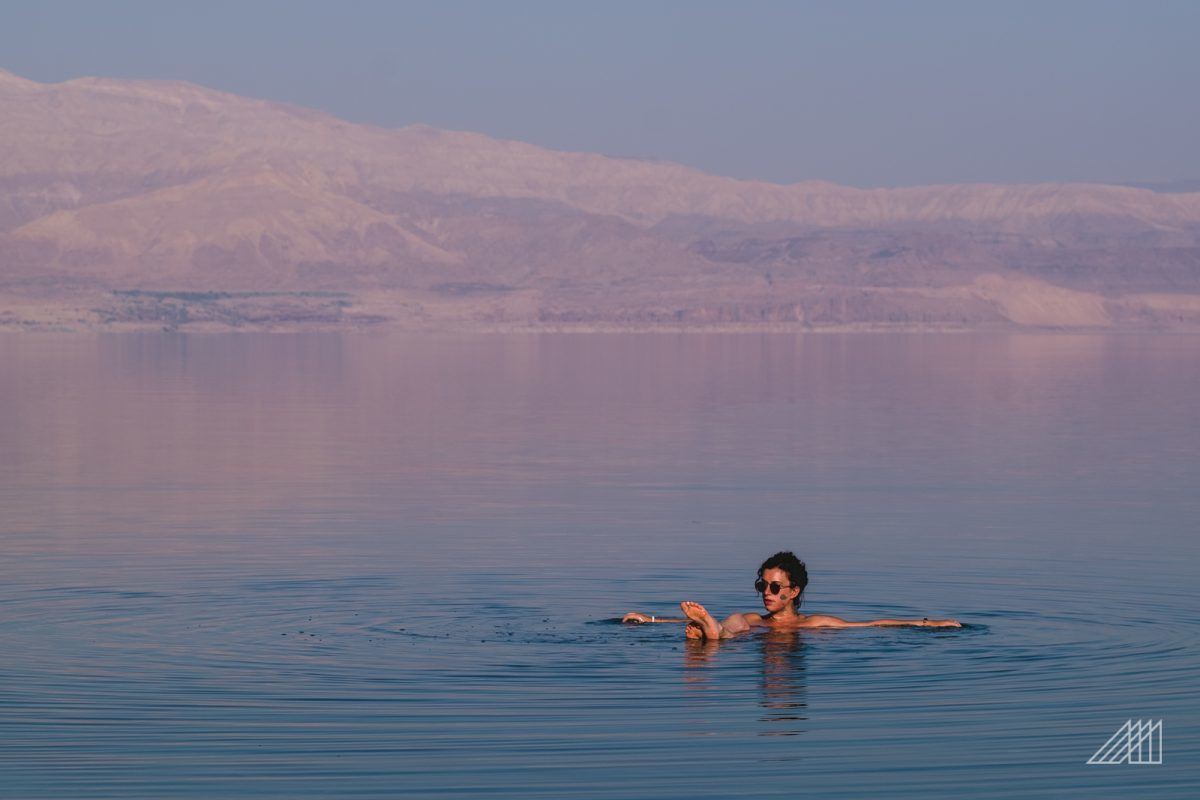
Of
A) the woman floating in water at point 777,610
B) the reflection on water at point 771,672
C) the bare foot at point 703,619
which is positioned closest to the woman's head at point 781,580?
the woman floating in water at point 777,610

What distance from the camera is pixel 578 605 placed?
18.2 metres

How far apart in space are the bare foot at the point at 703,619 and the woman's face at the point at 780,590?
1.49 ft

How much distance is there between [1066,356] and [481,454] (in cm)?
7453

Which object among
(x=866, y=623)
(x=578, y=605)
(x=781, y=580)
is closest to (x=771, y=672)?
(x=781, y=580)

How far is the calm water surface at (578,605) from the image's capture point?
11.8 metres

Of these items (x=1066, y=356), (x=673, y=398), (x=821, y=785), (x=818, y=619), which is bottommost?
(x=821, y=785)

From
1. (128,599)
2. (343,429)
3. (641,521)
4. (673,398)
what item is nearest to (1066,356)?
(673,398)

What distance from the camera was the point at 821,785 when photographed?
36.9ft

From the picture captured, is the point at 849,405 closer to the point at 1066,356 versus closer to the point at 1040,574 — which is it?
the point at 1040,574

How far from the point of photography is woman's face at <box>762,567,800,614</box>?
15.2m

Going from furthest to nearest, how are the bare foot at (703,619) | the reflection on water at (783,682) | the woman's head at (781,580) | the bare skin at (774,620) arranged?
the woman's head at (781,580)
the bare skin at (774,620)
the bare foot at (703,619)
the reflection on water at (783,682)

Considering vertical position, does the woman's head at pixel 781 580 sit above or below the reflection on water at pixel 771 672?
above

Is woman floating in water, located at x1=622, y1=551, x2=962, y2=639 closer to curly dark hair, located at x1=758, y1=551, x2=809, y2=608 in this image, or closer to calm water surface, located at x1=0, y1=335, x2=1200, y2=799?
curly dark hair, located at x1=758, y1=551, x2=809, y2=608

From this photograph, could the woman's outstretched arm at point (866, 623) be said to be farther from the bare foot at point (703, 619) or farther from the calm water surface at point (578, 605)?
the bare foot at point (703, 619)
